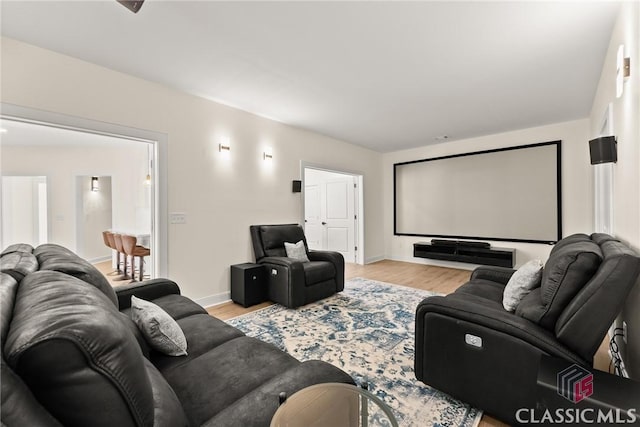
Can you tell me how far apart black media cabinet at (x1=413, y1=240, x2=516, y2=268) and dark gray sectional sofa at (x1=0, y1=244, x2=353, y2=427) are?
15.3 ft

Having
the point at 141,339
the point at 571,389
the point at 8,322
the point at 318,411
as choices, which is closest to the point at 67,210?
the point at 141,339

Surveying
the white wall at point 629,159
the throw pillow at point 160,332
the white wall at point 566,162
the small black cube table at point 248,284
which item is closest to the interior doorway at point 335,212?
the white wall at point 566,162

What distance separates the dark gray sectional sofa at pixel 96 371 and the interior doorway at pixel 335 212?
493 centimetres

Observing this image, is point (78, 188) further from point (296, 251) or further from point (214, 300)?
point (296, 251)

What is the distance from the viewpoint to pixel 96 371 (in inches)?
24.8

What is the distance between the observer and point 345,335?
2.72m

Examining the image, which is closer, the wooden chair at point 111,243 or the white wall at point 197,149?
the white wall at point 197,149

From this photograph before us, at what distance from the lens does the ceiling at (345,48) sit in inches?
78.7

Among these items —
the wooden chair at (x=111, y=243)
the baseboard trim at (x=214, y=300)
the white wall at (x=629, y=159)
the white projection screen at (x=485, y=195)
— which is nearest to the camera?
the white wall at (x=629, y=159)

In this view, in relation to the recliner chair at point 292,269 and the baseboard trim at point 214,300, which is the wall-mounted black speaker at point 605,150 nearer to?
the recliner chair at point 292,269

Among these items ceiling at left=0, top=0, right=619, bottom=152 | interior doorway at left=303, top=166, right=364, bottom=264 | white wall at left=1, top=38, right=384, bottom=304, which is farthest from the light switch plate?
interior doorway at left=303, top=166, right=364, bottom=264

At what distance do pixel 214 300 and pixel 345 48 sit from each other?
318 cm

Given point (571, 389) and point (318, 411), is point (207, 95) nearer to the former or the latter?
point (318, 411)

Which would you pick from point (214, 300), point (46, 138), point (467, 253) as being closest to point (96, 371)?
point (214, 300)
